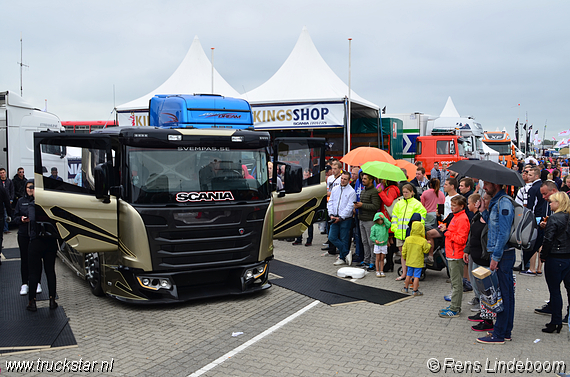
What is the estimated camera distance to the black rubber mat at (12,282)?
7.38m

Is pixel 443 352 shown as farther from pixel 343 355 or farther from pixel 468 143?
pixel 468 143

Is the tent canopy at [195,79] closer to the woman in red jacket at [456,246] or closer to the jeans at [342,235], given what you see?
the jeans at [342,235]

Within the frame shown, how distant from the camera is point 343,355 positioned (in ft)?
16.9

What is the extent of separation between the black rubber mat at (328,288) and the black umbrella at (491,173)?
2.58 m

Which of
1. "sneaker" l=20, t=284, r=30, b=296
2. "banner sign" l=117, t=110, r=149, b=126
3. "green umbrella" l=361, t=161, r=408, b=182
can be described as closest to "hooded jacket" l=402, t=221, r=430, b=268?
"green umbrella" l=361, t=161, r=408, b=182

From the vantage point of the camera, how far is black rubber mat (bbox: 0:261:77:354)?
211 inches

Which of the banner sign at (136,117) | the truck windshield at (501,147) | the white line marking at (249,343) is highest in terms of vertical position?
the banner sign at (136,117)

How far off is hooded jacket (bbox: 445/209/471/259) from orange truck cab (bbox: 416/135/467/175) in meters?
14.6

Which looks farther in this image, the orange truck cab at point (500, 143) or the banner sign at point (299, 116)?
the orange truck cab at point (500, 143)

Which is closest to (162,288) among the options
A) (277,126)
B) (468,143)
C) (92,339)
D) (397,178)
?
(92,339)

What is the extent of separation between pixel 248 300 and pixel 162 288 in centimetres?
139

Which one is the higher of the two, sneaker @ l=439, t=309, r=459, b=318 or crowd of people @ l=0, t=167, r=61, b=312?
crowd of people @ l=0, t=167, r=61, b=312

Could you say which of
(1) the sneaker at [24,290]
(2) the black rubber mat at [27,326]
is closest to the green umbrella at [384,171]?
(2) the black rubber mat at [27,326]

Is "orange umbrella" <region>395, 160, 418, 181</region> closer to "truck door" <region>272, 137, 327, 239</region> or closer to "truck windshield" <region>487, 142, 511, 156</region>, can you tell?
"truck door" <region>272, 137, 327, 239</region>
